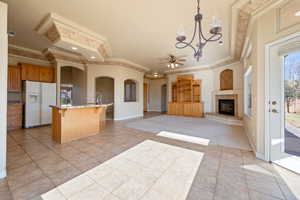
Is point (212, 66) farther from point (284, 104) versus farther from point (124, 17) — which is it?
point (124, 17)

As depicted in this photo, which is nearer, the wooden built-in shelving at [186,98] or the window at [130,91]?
the wooden built-in shelving at [186,98]

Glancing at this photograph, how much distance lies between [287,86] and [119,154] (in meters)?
3.25

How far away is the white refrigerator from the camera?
4.41 metres

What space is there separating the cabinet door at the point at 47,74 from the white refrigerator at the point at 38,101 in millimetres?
295

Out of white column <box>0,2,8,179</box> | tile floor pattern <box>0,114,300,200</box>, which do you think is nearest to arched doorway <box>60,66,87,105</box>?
tile floor pattern <box>0,114,300,200</box>

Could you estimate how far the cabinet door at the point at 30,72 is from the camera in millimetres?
4473

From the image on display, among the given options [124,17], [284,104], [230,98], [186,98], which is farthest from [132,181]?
[186,98]

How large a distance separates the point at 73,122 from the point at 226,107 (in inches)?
271

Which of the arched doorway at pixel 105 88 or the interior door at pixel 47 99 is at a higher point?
the arched doorway at pixel 105 88

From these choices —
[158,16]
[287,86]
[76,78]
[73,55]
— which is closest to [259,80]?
[287,86]

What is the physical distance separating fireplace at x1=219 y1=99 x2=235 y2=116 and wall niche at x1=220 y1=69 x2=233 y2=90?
0.69 metres

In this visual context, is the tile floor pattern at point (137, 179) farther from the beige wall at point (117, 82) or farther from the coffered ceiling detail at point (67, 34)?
the beige wall at point (117, 82)

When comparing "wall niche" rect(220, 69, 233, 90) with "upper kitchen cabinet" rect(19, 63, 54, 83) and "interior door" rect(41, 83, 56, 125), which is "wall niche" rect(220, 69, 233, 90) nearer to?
"interior door" rect(41, 83, 56, 125)

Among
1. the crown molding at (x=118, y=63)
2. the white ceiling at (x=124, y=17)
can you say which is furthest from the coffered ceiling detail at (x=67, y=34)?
the crown molding at (x=118, y=63)
